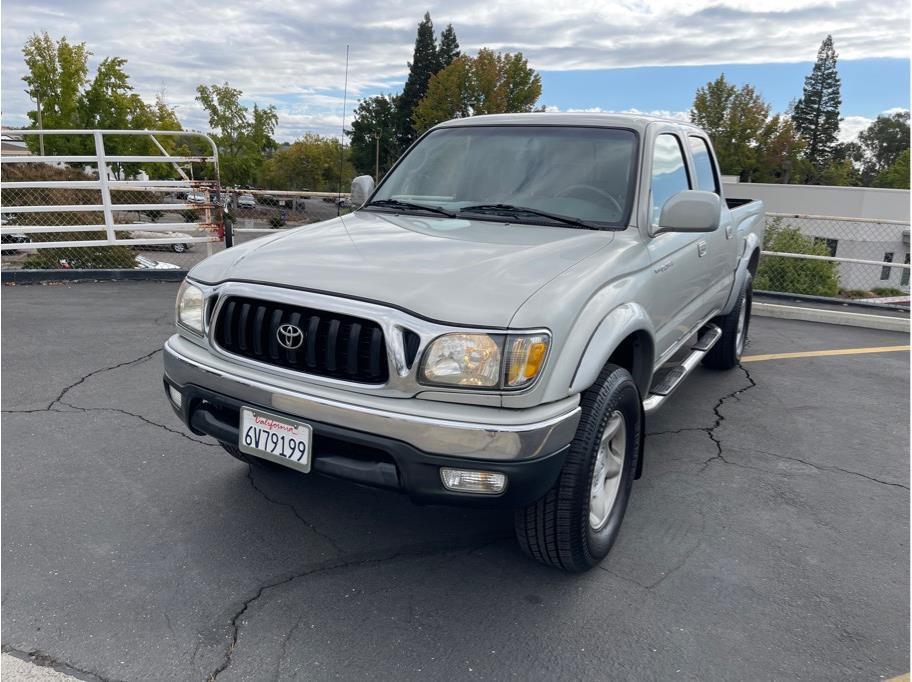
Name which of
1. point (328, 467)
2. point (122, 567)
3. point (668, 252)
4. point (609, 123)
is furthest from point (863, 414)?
point (122, 567)

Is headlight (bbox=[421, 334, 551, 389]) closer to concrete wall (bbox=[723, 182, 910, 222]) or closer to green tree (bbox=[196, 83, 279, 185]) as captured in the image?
concrete wall (bbox=[723, 182, 910, 222])

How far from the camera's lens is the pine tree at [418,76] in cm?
7275

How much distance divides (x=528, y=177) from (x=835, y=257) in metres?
15.2

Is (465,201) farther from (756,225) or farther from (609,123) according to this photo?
(756,225)

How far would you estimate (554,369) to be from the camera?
2430 millimetres

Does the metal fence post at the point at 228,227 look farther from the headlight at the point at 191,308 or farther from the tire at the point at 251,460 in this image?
the headlight at the point at 191,308

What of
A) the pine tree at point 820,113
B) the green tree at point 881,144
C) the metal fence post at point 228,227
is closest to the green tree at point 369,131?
the pine tree at point 820,113

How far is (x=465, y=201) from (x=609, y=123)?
0.88m

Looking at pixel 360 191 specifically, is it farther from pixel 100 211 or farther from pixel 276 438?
pixel 100 211

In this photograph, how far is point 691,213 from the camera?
3246mm

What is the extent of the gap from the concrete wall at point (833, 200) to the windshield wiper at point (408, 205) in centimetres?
3724

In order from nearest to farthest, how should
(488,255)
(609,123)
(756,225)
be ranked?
1. (488,255)
2. (609,123)
3. (756,225)

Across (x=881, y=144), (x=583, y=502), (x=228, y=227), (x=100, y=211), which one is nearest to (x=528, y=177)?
(x=583, y=502)

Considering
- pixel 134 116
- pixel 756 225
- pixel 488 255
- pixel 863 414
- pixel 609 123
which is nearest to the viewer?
pixel 488 255
